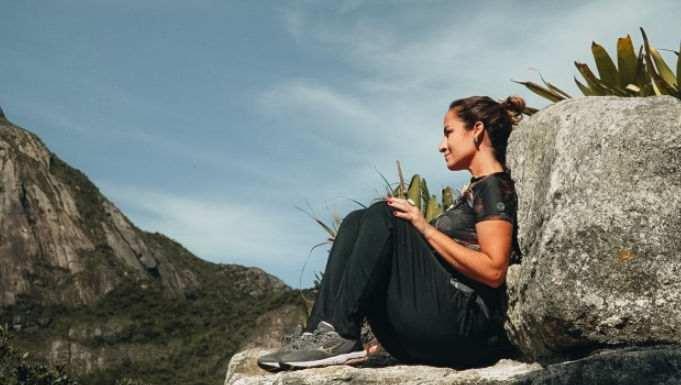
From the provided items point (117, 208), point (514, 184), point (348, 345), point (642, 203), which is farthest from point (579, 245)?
point (117, 208)

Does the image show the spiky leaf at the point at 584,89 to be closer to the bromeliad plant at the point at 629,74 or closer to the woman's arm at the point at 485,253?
the bromeliad plant at the point at 629,74

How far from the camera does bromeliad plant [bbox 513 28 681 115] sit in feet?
14.7

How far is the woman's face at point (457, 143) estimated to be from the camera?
4.61 metres

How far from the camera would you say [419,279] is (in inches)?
173

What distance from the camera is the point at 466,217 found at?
14.7ft

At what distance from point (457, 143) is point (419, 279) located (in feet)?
2.52

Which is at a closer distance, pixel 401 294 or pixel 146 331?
→ pixel 401 294

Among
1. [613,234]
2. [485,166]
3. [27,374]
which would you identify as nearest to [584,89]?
[485,166]

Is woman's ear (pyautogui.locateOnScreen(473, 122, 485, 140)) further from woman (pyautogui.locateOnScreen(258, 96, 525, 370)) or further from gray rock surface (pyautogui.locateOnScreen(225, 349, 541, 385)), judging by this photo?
gray rock surface (pyautogui.locateOnScreen(225, 349, 541, 385))

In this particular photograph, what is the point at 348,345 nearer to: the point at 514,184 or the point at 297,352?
the point at 297,352

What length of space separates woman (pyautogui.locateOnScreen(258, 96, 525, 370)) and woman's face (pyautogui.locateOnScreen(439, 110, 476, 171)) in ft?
0.28

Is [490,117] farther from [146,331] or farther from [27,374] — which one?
[146,331]

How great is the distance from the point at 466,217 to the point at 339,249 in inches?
26.7

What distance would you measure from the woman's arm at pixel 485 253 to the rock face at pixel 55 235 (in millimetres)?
73168
